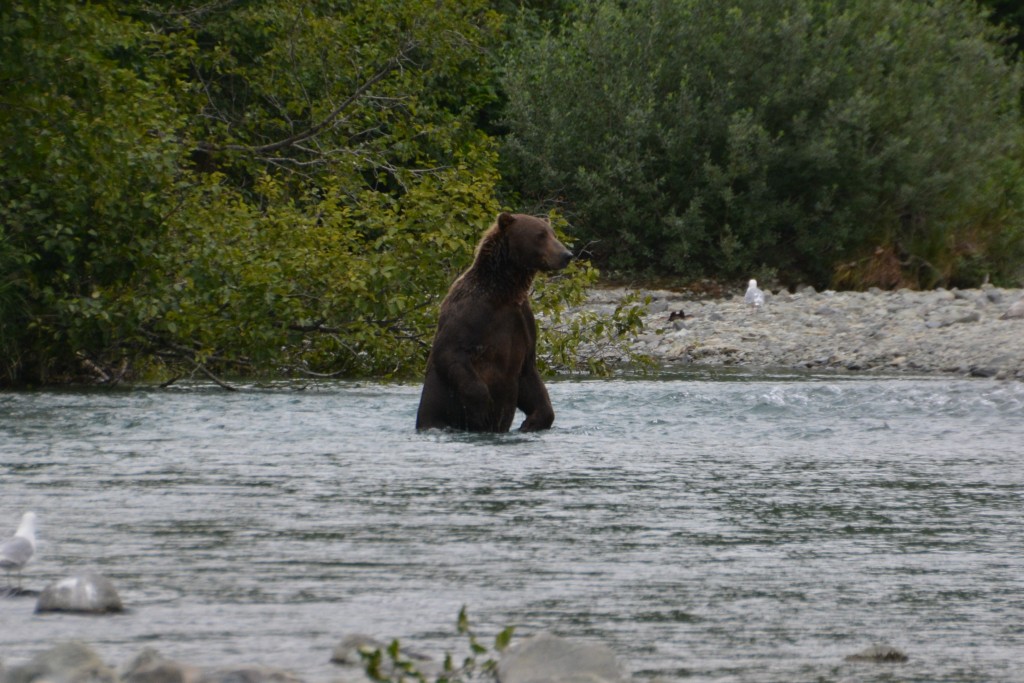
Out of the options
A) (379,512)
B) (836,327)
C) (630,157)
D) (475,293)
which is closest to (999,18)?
(630,157)

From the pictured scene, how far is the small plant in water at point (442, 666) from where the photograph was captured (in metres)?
3.70

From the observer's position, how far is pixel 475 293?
9.98 meters

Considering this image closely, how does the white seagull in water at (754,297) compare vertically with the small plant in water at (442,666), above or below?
below

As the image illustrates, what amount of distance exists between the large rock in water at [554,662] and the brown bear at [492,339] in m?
5.90

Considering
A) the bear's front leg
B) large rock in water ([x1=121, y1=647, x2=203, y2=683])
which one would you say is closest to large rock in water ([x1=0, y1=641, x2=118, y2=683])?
large rock in water ([x1=121, y1=647, x2=203, y2=683])

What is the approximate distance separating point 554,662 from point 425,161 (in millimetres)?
18089

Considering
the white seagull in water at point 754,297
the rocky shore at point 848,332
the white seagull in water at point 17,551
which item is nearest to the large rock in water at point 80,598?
the white seagull in water at point 17,551

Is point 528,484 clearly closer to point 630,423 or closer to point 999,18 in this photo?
point 630,423

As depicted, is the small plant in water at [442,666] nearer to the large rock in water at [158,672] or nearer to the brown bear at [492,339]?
the large rock in water at [158,672]

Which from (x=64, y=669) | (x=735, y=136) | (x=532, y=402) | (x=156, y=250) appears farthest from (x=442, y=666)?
(x=735, y=136)

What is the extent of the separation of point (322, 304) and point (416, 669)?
1022 centimetres

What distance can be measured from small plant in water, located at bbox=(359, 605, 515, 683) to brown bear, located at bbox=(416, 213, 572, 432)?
5.68 metres

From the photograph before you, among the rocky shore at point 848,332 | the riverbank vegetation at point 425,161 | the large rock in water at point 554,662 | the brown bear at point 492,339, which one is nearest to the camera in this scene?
the large rock in water at point 554,662

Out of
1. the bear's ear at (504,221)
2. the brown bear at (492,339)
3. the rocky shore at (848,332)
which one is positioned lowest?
the rocky shore at (848,332)
